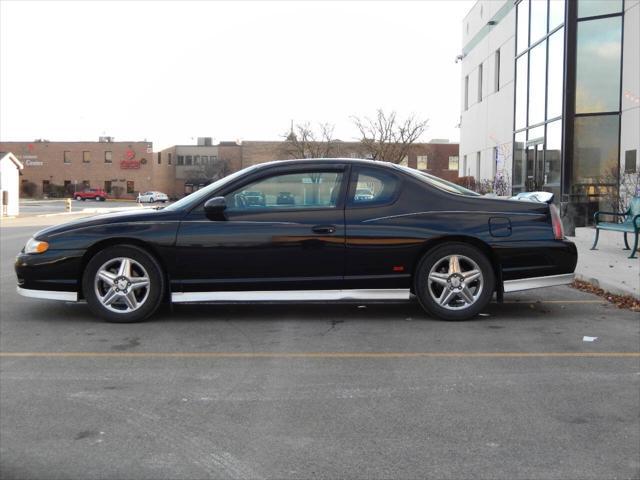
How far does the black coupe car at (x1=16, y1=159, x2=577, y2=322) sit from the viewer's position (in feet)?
21.7

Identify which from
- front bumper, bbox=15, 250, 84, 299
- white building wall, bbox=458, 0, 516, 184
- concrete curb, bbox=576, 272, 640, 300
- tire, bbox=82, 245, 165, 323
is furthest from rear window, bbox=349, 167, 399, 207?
white building wall, bbox=458, 0, 516, 184

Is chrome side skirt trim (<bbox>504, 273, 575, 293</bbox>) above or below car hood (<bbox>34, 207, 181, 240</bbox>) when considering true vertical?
below

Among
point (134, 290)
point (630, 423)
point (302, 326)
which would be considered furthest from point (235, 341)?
point (630, 423)

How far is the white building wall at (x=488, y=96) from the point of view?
23.5m

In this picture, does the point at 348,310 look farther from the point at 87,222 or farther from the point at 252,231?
the point at 87,222

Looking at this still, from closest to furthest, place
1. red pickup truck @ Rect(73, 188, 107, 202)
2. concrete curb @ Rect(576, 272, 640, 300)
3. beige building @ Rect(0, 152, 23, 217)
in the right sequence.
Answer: concrete curb @ Rect(576, 272, 640, 300) < beige building @ Rect(0, 152, 23, 217) < red pickup truck @ Rect(73, 188, 107, 202)

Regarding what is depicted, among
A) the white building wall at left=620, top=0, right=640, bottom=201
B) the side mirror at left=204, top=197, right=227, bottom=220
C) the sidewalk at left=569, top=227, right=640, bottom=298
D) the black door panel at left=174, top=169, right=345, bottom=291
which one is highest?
the white building wall at left=620, top=0, right=640, bottom=201

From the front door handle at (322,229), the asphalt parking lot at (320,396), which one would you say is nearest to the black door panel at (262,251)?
the front door handle at (322,229)

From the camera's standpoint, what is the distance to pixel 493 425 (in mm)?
4031

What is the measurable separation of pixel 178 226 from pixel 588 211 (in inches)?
484

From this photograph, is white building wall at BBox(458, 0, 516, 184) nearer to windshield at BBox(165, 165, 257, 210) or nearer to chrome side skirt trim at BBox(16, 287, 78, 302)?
windshield at BBox(165, 165, 257, 210)

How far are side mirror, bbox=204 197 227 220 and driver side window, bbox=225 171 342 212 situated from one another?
14 cm

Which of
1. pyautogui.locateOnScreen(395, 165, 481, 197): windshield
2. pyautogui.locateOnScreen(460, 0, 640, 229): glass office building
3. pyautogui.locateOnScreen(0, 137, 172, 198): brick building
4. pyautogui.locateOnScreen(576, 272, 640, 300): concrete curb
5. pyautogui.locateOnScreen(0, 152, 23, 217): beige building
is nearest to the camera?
pyautogui.locateOnScreen(395, 165, 481, 197): windshield

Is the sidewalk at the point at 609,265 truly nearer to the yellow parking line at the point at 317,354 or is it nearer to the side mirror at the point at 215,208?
the yellow parking line at the point at 317,354
